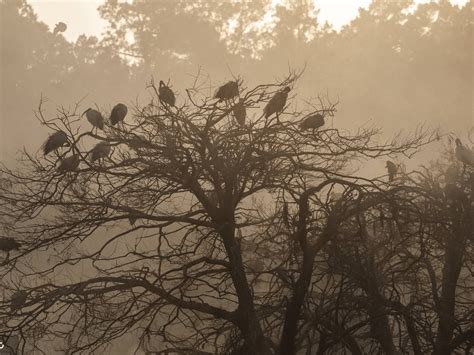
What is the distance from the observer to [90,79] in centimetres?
4200

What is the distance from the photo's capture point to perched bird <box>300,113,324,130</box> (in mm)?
6539

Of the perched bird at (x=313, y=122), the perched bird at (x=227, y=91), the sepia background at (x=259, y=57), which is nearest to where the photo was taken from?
the perched bird at (x=313, y=122)

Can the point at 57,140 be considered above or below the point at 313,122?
below

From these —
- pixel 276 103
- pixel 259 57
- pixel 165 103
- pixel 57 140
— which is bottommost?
pixel 57 140

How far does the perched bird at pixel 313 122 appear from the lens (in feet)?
21.5

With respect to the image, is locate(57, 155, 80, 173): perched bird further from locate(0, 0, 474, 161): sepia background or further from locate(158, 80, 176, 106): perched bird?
locate(0, 0, 474, 161): sepia background

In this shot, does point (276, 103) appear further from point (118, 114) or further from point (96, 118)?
point (96, 118)

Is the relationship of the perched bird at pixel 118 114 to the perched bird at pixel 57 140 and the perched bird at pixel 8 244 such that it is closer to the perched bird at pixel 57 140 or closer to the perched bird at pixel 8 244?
the perched bird at pixel 57 140

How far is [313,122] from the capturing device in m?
6.57

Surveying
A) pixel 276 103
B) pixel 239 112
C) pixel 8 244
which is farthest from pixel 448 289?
pixel 8 244

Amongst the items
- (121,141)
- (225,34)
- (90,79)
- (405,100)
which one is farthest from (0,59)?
(121,141)

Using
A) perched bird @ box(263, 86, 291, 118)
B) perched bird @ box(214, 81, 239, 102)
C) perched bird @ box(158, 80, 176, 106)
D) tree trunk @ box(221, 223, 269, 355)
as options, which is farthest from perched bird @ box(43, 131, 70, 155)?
perched bird @ box(263, 86, 291, 118)

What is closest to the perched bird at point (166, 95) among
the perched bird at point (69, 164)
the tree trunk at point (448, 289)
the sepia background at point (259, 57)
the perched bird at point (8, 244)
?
the perched bird at point (69, 164)

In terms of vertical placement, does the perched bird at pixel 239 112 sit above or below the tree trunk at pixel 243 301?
above
